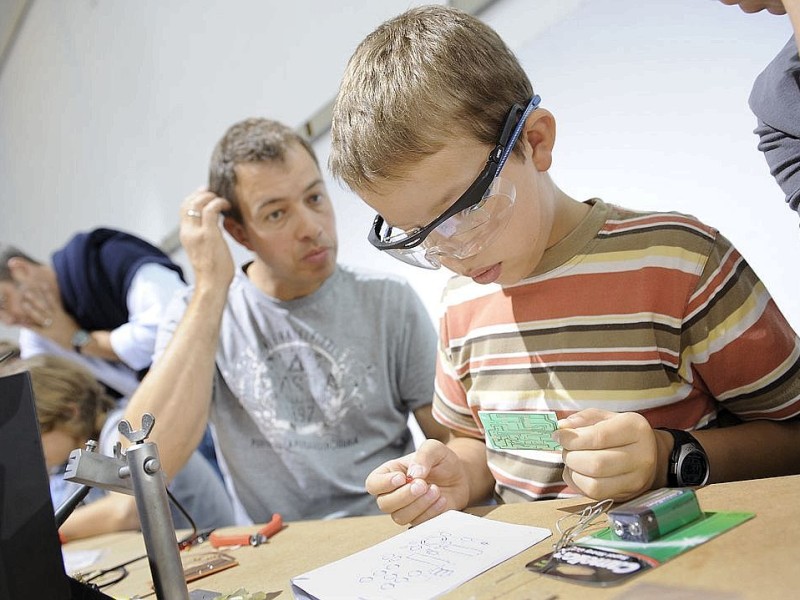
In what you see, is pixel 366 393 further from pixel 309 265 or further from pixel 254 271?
pixel 254 271

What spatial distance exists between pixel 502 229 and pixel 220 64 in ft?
7.02

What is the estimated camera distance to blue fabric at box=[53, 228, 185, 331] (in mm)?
2492

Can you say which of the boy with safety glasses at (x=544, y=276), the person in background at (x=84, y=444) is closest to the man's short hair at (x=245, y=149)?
the boy with safety glasses at (x=544, y=276)

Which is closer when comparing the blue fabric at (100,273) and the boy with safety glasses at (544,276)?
the boy with safety glasses at (544,276)

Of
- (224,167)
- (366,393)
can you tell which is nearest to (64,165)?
(224,167)

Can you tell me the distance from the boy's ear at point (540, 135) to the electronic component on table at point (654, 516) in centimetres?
52

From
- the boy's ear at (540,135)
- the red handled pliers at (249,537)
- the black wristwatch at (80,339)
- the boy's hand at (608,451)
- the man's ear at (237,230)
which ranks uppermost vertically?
the man's ear at (237,230)

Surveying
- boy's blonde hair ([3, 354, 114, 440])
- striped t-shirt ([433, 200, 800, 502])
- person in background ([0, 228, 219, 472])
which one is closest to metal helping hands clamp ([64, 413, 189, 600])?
striped t-shirt ([433, 200, 800, 502])

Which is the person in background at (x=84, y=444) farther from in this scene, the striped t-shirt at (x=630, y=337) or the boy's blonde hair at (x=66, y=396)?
the striped t-shirt at (x=630, y=337)

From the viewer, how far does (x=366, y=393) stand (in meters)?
1.67

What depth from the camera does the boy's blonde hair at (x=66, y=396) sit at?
7.16 feet

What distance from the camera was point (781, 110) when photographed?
1016 millimetres

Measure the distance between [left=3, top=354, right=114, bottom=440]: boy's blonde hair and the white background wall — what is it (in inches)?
37.0

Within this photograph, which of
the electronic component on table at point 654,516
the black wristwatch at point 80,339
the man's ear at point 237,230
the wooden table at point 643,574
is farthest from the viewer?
the black wristwatch at point 80,339
